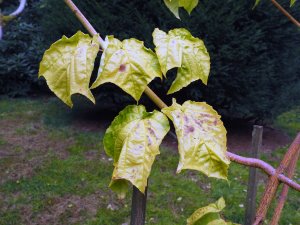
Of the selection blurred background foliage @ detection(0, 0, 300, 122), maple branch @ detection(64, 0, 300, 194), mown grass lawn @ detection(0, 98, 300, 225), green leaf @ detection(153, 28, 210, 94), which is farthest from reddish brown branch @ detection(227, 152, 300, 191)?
blurred background foliage @ detection(0, 0, 300, 122)

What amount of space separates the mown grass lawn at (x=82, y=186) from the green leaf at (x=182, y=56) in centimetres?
294

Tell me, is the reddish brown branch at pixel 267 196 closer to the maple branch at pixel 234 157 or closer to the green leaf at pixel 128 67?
the maple branch at pixel 234 157

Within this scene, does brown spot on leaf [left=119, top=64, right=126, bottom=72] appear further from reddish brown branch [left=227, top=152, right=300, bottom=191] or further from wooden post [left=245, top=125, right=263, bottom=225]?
wooden post [left=245, top=125, right=263, bottom=225]

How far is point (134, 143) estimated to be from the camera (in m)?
0.58

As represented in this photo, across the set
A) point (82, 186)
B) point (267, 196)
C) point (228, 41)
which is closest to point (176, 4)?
point (267, 196)

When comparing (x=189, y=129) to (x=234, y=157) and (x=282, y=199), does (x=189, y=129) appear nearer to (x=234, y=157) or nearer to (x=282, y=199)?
(x=234, y=157)

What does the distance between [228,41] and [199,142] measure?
4320 mm

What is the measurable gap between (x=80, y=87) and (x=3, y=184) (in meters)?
3.84

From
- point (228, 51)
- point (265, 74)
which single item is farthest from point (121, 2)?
point (265, 74)

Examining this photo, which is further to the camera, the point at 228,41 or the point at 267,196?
the point at 228,41

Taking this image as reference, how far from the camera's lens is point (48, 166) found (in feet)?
14.8

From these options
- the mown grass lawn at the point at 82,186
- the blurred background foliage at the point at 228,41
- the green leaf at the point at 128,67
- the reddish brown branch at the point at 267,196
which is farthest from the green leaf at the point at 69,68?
the blurred background foliage at the point at 228,41

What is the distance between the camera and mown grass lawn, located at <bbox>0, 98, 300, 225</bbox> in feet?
11.8

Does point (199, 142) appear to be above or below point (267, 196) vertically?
above
